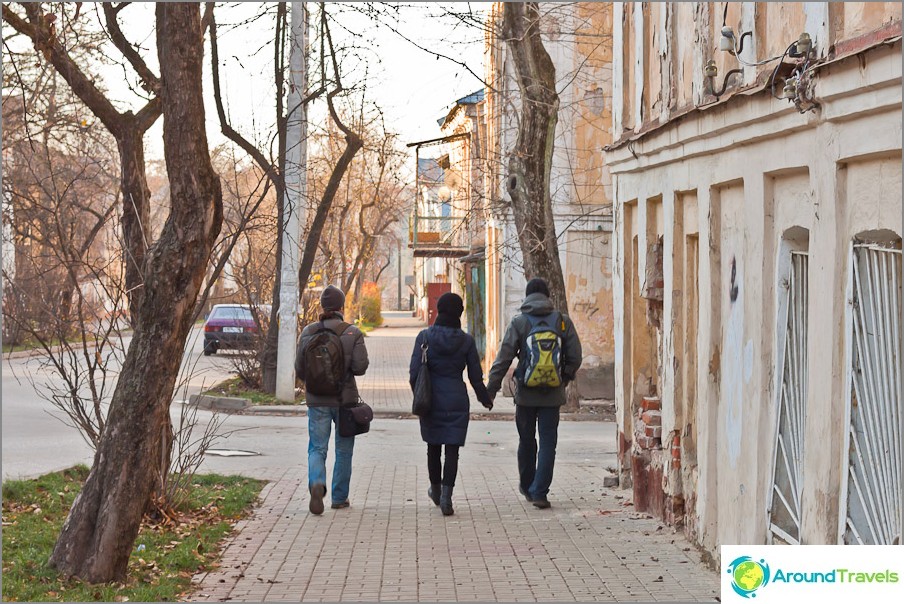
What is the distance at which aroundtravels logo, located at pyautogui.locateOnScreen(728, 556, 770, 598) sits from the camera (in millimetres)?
5801

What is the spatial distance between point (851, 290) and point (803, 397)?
1.25 m

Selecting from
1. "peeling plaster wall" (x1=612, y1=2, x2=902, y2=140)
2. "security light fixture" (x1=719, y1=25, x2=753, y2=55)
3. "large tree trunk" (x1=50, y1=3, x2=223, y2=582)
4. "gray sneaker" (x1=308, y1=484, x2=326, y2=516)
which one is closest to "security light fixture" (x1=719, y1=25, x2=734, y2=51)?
"security light fixture" (x1=719, y1=25, x2=753, y2=55)

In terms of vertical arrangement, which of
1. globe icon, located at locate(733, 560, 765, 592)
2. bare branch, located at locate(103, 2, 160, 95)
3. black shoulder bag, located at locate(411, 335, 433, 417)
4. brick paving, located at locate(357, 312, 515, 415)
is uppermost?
bare branch, located at locate(103, 2, 160, 95)

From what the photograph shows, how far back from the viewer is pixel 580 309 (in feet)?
83.3

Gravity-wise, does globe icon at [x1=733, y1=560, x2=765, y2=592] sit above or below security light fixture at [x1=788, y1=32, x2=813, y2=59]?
below

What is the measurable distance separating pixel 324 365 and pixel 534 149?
32.8ft

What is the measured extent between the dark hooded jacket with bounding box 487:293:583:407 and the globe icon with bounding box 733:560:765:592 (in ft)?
17.1

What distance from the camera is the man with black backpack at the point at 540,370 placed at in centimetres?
1112

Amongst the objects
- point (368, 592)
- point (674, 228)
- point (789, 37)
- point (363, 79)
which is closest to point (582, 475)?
point (674, 228)

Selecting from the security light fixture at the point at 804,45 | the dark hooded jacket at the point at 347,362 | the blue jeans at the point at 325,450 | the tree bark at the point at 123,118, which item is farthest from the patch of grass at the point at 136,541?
the security light fixture at the point at 804,45

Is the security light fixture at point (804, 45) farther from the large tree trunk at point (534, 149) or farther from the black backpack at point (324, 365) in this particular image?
the large tree trunk at point (534, 149)

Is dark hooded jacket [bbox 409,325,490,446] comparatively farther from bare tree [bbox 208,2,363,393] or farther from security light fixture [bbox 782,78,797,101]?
bare tree [bbox 208,2,363,393]

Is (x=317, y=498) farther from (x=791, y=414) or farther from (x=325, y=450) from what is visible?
(x=791, y=414)

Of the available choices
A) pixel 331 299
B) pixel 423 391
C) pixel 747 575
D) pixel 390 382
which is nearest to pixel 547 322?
pixel 423 391
